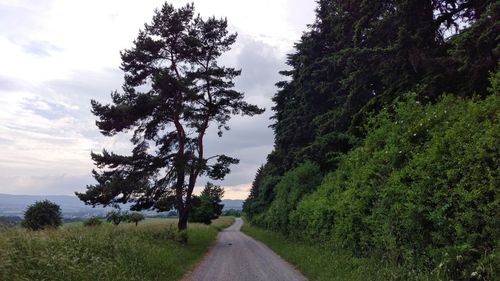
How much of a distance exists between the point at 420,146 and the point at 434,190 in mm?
1903

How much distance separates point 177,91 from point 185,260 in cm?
1279

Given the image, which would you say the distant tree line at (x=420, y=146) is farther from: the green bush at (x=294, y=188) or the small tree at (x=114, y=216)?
the small tree at (x=114, y=216)

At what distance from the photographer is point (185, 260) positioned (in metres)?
19.3

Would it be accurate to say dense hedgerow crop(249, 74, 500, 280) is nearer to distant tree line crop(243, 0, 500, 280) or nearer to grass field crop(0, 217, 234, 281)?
distant tree line crop(243, 0, 500, 280)

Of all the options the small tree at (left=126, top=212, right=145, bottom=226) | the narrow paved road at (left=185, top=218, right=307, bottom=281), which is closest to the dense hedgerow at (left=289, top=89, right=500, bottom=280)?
the narrow paved road at (left=185, top=218, right=307, bottom=281)

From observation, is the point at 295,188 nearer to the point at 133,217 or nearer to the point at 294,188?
the point at 294,188

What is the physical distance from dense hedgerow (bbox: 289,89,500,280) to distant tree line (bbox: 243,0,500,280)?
0.02 m

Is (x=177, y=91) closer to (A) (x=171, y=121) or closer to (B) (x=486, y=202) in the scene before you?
(A) (x=171, y=121)

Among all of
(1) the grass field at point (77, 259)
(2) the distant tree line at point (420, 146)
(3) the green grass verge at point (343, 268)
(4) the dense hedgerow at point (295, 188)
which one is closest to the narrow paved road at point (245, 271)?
(3) the green grass verge at point (343, 268)

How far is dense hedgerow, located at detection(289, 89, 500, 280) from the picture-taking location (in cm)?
691

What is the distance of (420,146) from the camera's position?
10.1m

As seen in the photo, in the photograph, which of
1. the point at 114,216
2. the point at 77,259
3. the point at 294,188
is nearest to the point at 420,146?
the point at 77,259

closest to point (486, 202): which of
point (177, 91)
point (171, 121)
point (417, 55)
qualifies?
point (417, 55)

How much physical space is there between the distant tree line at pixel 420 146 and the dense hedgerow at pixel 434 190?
25 millimetres
